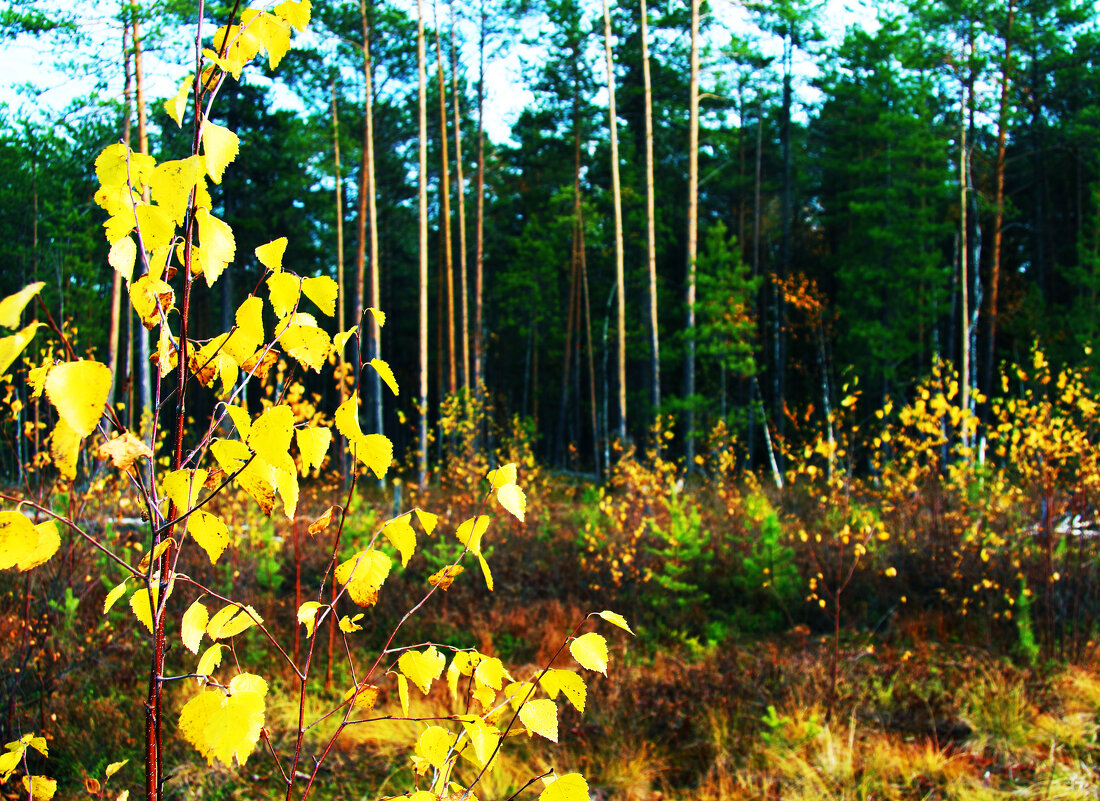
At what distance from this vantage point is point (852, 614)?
6191 millimetres

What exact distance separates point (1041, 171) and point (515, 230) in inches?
635

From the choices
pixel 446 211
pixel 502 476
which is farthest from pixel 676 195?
pixel 502 476

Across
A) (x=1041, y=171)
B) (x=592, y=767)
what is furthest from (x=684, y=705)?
(x=1041, y=171)

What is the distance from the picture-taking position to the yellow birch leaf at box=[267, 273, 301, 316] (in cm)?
114

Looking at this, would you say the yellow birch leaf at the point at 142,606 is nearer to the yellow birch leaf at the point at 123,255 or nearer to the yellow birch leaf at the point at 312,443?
the yellow birch leaf at the point at 312,443

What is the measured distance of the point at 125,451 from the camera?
3.37ft

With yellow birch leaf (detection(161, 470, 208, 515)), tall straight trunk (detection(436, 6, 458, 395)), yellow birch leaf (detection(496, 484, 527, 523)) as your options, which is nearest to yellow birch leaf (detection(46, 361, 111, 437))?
yellow birch leaf (detection(161, 470, 208, 515))

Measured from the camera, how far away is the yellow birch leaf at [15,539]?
92 centimetres

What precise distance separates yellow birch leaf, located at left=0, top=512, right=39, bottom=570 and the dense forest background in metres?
8.53

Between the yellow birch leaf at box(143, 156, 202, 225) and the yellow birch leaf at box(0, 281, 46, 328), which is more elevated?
the yellow birch leaf at box(143, 156, 202, 225)

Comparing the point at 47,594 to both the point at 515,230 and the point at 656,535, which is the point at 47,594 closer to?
the point at 656,535

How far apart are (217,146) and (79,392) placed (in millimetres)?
352

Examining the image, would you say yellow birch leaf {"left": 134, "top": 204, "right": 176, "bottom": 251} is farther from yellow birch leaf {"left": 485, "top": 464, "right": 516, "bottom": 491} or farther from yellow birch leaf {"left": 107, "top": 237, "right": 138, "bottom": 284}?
yellow birch leaf {"left": 485, "top": 464, "right": 516, "bottom": 491}

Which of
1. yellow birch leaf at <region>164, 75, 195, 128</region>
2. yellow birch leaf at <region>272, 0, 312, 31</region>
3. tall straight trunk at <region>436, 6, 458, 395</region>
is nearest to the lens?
yellow birch leaf at <region>164, 75, 195, 128</region>
